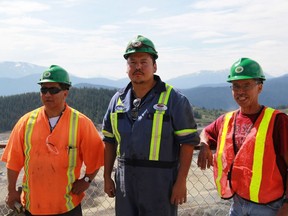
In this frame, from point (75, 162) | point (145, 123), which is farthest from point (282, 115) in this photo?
point (75, 162)

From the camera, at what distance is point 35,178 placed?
3.77 metres

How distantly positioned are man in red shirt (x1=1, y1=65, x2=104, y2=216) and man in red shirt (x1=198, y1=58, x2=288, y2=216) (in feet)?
4.11

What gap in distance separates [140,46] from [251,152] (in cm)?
141

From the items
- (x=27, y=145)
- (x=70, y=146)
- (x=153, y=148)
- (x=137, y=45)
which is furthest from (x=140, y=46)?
(x=27, y=145)

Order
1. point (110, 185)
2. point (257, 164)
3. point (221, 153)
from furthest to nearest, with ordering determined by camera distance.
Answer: point (110, 185)
point (221, 153)
point (257, 164)

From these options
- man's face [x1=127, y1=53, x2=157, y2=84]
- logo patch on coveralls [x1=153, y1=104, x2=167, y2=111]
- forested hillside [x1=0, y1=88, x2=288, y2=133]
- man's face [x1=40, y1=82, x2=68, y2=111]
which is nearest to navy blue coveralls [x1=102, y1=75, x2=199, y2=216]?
logo patch on coveralls [x1=153, y1=104, x2=167, y2=111]

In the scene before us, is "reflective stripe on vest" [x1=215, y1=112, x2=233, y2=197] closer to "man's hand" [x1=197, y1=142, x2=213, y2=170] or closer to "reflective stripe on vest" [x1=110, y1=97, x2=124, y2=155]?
"man's hand" [x1=197, y1=142, x2=213, y2=170]

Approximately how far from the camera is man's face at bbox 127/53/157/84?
3436mm

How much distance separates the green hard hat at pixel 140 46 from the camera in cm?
341

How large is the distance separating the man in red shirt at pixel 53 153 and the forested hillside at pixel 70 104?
236 ft

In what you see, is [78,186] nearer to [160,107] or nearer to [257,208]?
[160,107]

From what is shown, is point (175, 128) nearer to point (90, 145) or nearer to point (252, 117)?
point (252, 117)

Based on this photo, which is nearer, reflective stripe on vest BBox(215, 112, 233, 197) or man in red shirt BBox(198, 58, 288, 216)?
man in red shirt BBox(198, 58, 288, 216)

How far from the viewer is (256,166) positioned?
3.25 m
